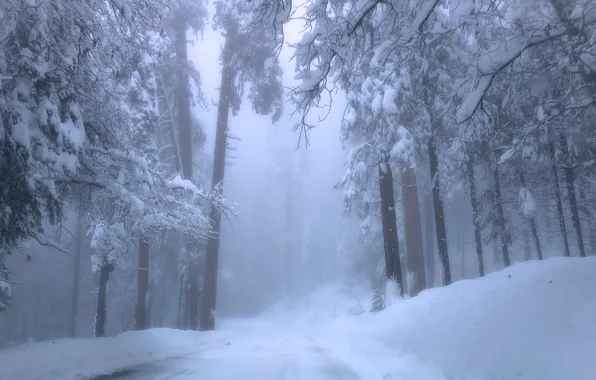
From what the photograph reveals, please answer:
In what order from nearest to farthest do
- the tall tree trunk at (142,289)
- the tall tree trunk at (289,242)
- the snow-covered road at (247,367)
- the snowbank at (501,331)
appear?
1. the snowbank at (501,331)
2. the snow-covered road at (247,367)
3. the tall tree trunk at (142,289)
4. the tall tree trunk at (289,242)

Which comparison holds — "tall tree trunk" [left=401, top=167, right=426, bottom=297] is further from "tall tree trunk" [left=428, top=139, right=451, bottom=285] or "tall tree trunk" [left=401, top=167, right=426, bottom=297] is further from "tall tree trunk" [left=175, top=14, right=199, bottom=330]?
"tall tree trunk" [left=175, top=14, right=199, bottom=330]

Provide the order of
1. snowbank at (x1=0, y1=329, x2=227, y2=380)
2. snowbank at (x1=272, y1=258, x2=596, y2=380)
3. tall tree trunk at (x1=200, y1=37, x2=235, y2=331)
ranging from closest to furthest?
1. snowbank at (x1=272, y1=258, x2=596, y2=380)
2. snowbank at (x1=0, y1=329, x2=227, y2=380)
3. tall tree trunk at (x1=200, y1=37, x2=235, y2=331)

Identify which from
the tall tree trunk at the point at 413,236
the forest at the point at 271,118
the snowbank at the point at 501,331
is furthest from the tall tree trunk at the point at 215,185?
the snowbank at the point at 501,331

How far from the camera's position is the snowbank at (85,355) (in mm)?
7188

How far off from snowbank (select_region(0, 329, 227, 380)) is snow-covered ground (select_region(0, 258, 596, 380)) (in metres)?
0.02

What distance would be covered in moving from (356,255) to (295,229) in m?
29.4

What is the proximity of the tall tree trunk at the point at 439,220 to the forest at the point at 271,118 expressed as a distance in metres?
0.07

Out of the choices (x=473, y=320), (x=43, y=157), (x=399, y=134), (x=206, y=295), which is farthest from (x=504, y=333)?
(x=206, y=295)

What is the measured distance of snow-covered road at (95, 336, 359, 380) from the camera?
733 cm

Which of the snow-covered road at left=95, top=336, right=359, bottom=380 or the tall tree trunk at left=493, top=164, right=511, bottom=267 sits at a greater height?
the tall tree trunk at left=493, top=164, right=511, bottom=267

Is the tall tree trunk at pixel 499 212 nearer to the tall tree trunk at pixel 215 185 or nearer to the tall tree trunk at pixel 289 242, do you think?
the tall tree trunk at pixel 215 185

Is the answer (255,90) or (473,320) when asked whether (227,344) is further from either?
(255,90)

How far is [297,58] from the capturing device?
18.9 ft

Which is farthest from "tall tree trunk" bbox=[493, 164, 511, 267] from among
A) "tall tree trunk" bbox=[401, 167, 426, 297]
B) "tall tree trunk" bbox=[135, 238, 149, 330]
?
"tall tree trunk" bbox=[135, 238, 149, 330]
